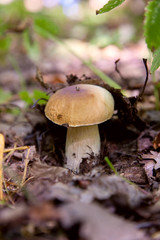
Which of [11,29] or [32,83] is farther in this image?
[32,83]

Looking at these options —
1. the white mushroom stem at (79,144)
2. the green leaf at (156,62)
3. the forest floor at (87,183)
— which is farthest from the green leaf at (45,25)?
the green leaf at (156,62)

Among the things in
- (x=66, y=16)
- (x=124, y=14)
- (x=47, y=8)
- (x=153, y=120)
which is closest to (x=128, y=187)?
(x=153, y=120)

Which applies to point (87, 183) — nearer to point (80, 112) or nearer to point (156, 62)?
point (80, 112)

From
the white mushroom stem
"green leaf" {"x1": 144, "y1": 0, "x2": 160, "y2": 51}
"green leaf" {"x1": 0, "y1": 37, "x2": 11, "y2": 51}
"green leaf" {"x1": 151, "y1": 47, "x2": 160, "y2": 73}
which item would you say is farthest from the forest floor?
"green leaf" {"x1": 0, "y1": 37, "x2": 11, "y2": 51}

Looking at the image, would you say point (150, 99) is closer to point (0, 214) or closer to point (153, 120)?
point (153, 120)

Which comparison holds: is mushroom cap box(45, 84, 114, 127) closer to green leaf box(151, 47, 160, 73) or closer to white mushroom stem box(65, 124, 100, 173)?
white mushroom stem box(65, 124, 100, 173)

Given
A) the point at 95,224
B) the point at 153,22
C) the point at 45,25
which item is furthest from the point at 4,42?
the point at 95,224

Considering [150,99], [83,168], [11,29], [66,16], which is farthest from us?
[66,16]
